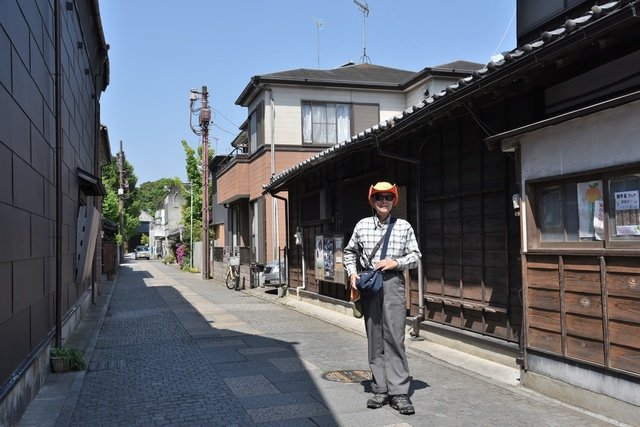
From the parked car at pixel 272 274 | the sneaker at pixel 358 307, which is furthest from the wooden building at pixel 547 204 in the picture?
the parked car at pixel 272 274

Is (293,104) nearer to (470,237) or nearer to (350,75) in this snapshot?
(350,75)

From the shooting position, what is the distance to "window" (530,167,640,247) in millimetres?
4879

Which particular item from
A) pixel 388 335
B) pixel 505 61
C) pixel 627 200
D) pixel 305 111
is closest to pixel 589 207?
pixel 627 200

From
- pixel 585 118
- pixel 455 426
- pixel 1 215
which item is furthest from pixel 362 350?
pixel 1 215

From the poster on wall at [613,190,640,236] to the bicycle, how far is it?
17955mm

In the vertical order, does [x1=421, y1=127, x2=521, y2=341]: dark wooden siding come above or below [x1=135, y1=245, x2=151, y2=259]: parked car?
above

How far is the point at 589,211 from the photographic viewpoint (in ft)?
17.5

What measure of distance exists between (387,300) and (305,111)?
15.6 metres

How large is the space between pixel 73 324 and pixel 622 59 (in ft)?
33.3

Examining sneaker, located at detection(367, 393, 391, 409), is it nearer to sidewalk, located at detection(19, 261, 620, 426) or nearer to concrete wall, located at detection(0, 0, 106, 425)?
sidewalk, located at detection(19, 261, 620, 426)

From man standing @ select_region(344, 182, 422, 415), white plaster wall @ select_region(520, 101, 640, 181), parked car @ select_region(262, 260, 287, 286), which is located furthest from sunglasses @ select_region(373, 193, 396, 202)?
parked car @ select_region(262, 260, 287, 286)

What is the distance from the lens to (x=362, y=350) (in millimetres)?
8727

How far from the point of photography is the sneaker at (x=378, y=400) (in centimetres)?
548

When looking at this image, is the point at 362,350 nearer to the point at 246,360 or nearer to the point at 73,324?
the point at 246,360
